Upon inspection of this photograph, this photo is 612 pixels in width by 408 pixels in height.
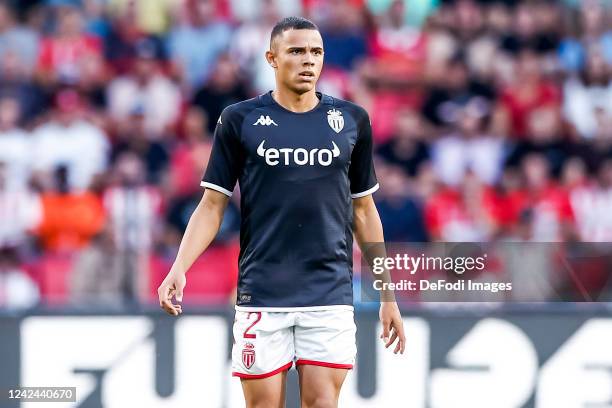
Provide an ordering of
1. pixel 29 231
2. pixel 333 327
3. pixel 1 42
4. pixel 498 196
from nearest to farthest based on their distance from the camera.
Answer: pixel 333 327, pixel 29 231, pixel 498 196, pixel 1 42

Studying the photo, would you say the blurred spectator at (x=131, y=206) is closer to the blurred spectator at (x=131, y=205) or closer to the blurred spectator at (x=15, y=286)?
the blurred spectator at (x=131, y=205)

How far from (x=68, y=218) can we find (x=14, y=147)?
1.32 metres

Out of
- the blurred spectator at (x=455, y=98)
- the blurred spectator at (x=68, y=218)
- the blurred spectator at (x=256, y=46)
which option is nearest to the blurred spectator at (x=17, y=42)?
the blurred spectator at (x=256, y=46)

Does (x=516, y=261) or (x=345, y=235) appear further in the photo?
(x=516, y=261)

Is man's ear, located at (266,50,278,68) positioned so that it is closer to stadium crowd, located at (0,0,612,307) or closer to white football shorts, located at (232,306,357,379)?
white football shorts, located at (232,306,357,379)

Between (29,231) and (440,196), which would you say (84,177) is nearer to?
(29,231)

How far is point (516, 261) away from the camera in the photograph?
7.09 metres

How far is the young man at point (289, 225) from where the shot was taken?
515 centimetres

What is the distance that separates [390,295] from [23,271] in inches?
162

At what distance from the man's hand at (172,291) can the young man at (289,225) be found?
0.08 meters

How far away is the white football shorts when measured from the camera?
5160mm

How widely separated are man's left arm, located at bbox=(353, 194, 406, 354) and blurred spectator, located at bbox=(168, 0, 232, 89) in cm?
723

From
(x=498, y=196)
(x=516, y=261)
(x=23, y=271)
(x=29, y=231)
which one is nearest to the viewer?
(x=516, y=261)

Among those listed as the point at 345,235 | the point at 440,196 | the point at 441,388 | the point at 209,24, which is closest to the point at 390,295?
the point at 345,235
